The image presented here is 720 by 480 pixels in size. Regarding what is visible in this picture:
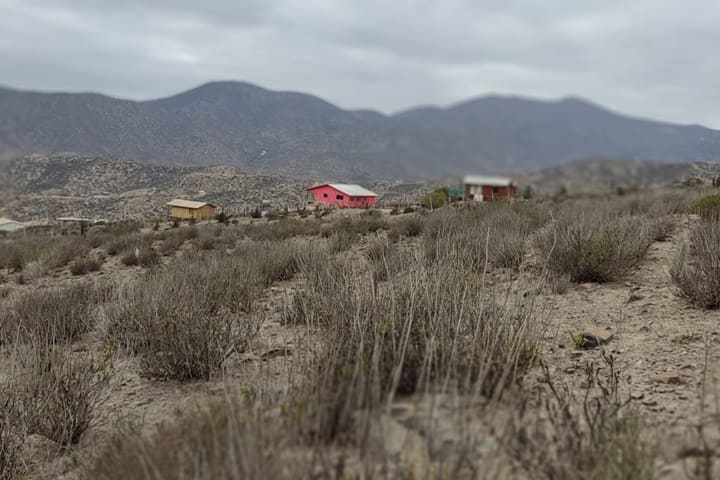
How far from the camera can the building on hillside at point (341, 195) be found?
1127 cm

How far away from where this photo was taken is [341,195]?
1195 cm

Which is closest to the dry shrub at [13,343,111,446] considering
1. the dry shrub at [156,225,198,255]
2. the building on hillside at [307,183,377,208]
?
the building on hillside at [307,183,377,208]

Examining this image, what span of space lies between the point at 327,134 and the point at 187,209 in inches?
143

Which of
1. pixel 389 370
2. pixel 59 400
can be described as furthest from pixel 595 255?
pixel 59 400

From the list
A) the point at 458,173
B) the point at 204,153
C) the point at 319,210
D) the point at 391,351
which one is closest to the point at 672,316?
the point at 458,173

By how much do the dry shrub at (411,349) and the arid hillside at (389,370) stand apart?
23mm

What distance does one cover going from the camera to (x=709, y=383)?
3.32 metres

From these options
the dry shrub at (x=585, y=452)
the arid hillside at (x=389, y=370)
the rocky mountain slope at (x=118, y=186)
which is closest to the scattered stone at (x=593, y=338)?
the arid hillside at (x=389, y=370)

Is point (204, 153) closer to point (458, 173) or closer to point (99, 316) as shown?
point (99, 316)

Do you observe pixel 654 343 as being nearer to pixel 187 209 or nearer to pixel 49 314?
pixel 49 314

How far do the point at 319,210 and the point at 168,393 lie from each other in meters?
9.35

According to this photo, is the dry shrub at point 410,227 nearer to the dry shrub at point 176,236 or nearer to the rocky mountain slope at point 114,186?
the rocky mountain slope at point 114,186

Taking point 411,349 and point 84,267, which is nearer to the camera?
point 411,349

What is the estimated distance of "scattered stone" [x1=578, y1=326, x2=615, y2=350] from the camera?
459cm
